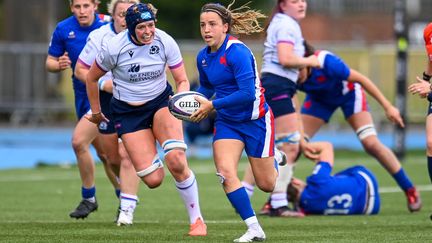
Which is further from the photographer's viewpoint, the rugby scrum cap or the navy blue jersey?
the navy blue jersey

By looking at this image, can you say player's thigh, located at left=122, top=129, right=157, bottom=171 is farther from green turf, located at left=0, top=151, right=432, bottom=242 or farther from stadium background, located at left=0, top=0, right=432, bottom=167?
stadium background, located at left=0, top=0, right=432, bottom=167

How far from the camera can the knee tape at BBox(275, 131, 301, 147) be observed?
11.4 meters

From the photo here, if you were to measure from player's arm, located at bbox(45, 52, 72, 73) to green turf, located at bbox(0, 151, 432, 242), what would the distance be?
142 cm

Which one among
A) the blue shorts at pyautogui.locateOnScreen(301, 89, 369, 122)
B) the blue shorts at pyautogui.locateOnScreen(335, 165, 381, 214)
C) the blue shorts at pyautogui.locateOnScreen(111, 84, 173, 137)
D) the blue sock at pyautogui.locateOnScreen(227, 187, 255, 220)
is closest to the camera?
the blue sock at pyautogui.locateOnScreen(227, 187, 255, 220)

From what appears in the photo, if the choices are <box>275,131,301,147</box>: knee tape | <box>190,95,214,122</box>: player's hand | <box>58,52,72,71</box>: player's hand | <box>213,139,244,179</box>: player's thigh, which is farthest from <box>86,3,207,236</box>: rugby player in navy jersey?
Result: <box>275,131,301,147</box>: knee tape

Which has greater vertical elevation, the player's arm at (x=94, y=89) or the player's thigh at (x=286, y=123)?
the player's arm at (x=94, y=89)

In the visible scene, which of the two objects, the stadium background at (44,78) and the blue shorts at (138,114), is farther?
the stadium background at (44,78)

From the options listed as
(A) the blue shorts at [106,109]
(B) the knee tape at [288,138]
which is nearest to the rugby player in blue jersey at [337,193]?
(B) the knee tape at [288,138]

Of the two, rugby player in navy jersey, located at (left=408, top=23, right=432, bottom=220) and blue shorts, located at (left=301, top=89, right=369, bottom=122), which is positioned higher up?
rugby player in navy jersey, located at (left=408, top=23, right=432, bottom=220)

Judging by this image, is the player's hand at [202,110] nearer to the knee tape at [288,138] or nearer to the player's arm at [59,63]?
the player's arm at [59,63]

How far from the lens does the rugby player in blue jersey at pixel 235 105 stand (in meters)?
8.77

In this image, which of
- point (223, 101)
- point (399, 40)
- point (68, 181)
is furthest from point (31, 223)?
point (399, 40)

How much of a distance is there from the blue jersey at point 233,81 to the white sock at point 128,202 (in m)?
1.39

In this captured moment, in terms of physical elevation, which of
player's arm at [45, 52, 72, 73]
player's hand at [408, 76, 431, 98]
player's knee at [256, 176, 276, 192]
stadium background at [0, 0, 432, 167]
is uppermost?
player's hand at [408, 76, 431, 98]
